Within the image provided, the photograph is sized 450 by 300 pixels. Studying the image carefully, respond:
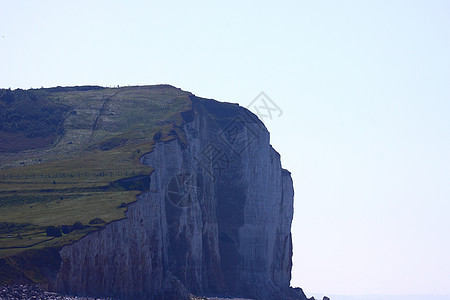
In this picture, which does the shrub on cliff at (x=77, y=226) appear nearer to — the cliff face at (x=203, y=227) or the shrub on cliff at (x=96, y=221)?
the shrub on cliff at (x=96, y=221)

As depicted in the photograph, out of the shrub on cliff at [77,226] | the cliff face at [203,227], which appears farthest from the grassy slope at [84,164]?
the cliff face at [203,227]

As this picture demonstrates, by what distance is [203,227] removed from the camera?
138 m

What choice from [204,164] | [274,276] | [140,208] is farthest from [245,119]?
[140,208]

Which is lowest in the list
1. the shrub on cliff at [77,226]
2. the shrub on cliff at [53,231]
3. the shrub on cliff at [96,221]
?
the shrub on cliff at [53,231]

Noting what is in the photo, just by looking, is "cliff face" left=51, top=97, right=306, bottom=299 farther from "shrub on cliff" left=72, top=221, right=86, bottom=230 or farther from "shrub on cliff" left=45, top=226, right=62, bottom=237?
"shrub on cliff" left=45, top=226, right=62, bottom=237

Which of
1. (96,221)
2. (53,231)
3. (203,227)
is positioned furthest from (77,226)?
(203,227)

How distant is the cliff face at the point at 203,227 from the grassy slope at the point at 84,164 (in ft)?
9.60

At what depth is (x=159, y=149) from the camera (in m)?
126

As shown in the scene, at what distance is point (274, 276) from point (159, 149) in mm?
42771

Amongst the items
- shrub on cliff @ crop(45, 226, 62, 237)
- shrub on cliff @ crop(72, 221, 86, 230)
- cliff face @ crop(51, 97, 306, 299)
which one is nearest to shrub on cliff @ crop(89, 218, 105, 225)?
cliff face @ crop(51, 97, 306, 299)

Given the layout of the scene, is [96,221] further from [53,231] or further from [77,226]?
[53,231]

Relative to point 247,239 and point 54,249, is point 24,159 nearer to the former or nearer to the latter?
point 247,239

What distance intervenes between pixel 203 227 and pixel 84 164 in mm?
25383

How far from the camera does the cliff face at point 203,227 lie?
9450 centimetres
